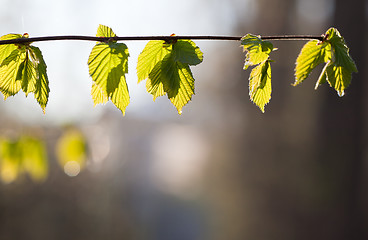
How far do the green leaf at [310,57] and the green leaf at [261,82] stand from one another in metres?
0.05

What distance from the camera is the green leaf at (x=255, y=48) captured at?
0.70 meters

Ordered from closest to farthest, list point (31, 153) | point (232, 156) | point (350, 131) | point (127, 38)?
point (127, 38) → point (31, 153) → point (350, 131) → point (232, 156)

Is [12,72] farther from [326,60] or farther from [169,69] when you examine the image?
[326,60]

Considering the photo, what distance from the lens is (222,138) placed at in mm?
14062

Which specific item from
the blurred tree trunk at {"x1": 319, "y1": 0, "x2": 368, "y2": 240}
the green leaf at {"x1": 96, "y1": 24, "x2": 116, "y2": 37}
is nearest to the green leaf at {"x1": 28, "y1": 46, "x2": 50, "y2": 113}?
the green leaf at {"x1": 96, "y1": 24, "x2": 116, "y2": 37}

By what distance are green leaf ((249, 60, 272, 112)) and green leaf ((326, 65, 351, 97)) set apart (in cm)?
11

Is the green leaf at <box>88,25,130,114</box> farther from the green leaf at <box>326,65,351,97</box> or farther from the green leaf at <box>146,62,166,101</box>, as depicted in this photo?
the green leaf at <box>326,65,351,97</box>

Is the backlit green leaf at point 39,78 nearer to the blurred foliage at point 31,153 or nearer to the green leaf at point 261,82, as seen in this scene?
the green leaf at point 261,82

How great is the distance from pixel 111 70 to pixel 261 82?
10.7 inches

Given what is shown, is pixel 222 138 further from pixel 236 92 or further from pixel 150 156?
pixel 150 156

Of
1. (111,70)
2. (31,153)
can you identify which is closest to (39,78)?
(111,70)

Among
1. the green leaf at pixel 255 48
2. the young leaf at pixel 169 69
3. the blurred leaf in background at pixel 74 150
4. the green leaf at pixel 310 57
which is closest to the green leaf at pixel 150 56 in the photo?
the young leaf at pixel 169 69

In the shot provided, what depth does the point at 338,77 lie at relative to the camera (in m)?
0.75

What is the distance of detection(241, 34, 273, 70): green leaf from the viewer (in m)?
0.70
